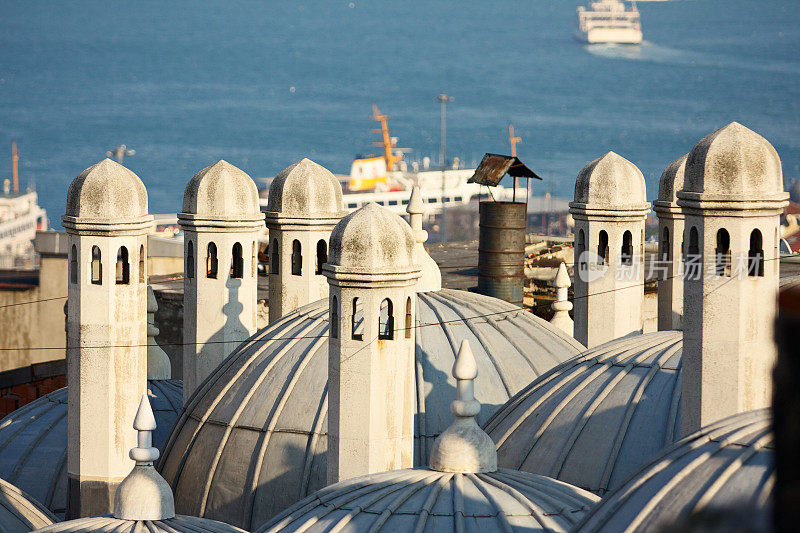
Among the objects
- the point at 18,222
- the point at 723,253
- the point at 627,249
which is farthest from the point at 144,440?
the point at 18,222

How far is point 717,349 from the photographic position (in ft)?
45.5

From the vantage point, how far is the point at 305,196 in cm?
2134

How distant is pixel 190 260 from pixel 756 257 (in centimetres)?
951

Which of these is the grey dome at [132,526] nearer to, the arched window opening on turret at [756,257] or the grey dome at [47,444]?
the arched window opening on turret at [756,257]

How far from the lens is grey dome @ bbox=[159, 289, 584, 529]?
17.7m

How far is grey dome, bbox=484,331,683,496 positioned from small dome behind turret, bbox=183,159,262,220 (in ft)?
17.1

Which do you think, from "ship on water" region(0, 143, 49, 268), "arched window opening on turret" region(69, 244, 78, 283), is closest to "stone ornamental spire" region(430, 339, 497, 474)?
"arched window opening on turret" region(69, 244, 78, 283)

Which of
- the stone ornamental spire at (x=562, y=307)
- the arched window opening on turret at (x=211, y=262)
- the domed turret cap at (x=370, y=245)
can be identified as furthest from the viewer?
the stone ornamental spire at (x=562, y=307)

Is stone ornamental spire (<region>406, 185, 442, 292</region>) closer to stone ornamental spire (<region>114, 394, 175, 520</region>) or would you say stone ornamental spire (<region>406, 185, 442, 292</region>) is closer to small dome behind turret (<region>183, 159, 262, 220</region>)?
small dome behind turret (<region>183, 159, 262, 220</region>)

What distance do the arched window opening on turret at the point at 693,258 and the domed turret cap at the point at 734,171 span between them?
15.5 inches

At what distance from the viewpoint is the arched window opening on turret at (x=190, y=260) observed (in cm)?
2081

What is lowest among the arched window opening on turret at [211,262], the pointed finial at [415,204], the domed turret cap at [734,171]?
the arched window opening on turret at [211,262]

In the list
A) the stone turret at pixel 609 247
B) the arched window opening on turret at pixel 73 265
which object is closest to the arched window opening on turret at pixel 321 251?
the stone turret at pixel 609 247

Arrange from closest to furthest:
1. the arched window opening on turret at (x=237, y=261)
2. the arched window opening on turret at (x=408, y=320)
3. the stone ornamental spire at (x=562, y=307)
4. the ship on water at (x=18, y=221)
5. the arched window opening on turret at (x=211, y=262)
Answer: the arched window opening on turret at (x=408, y=320) < the arched window opening on turret at (x=211, y=262) < the arched window opening on turret at (x=237, y=261) < the stone ornamental spire at (x=562, y=307) < the ship on water at (x=18, y=221)
